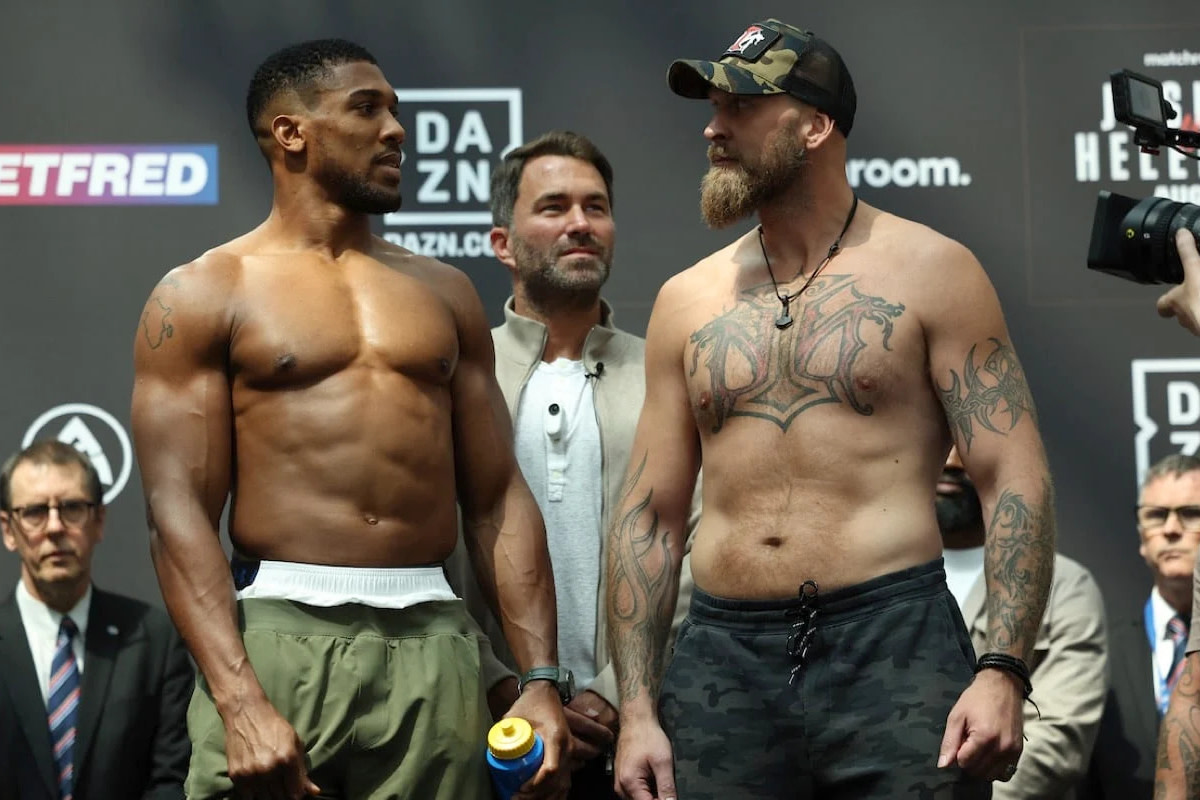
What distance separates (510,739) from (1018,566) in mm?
831

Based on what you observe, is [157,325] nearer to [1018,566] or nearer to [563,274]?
[563,274]

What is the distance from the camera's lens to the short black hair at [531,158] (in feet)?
13.3

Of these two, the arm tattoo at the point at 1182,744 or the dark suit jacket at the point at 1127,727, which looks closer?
the arm tattoo at the point at 1182,744

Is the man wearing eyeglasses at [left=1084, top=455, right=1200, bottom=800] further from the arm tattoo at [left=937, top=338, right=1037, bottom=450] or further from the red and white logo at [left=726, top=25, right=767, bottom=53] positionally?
the red and white logo at [left=726, top=25, right=767, bottom=53]

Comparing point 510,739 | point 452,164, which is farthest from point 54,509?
point 510,739

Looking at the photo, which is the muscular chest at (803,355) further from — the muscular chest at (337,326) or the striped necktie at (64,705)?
the striped necktie at (64,705)

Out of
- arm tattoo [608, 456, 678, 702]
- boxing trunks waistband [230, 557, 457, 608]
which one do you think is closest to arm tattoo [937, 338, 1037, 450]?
arm tattoo [608, 456, 678, 702]

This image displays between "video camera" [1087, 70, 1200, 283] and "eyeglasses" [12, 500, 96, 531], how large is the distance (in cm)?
253

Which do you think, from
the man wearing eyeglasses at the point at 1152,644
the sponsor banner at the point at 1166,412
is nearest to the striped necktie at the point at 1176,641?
the man wearing eyeglasses at the point at 1152,644

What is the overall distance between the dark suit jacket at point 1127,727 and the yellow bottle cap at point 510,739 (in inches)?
78.0

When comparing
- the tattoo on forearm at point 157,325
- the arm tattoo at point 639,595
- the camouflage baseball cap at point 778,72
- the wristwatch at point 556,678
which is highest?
the camouflage baseball cap at point 778,72

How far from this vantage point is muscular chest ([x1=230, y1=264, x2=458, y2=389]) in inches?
119

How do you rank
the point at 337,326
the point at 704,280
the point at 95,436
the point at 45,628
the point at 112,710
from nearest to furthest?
the point at 337,326 < the point at 704,280 < the point at 112,710 < the point at 45,628 < the point at 95,436

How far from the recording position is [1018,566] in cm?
284
